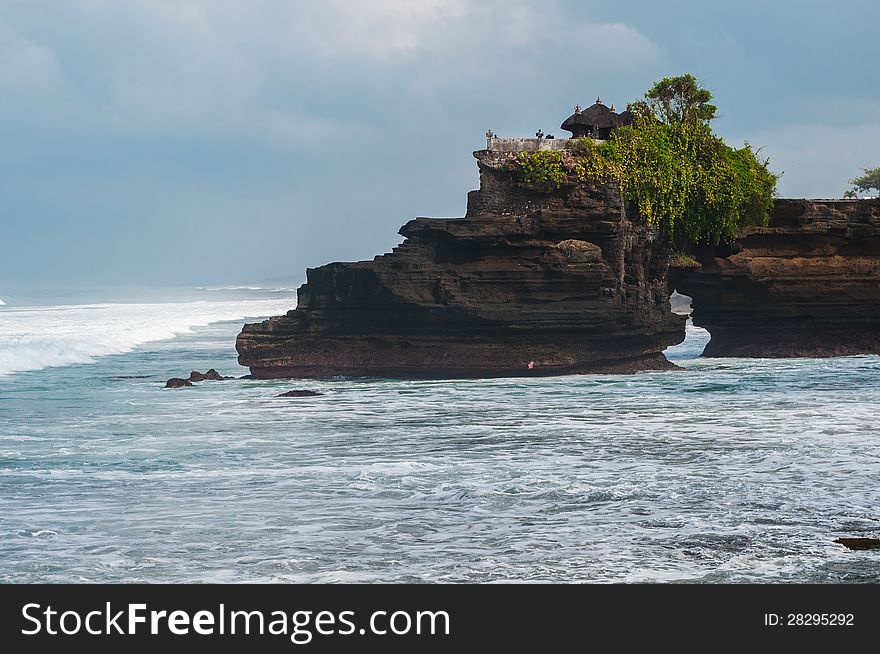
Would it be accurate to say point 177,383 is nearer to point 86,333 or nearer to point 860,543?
point 860,543

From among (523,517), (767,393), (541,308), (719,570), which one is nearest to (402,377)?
(541,308)

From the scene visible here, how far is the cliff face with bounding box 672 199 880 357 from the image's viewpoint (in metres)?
33.0

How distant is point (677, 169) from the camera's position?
104 ft

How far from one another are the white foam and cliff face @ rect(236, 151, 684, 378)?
391 inches

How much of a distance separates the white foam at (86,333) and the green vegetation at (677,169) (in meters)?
16.8

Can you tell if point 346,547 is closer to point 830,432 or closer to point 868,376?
point 830,432

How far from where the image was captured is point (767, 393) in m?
24.0

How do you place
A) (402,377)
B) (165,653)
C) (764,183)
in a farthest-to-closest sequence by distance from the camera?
(764,183) < (402,377) < (165,653)

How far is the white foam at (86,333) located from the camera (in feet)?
121

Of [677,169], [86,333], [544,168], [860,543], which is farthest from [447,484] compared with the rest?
[86,333]

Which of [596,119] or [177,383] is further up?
[596,119]

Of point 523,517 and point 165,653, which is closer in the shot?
point 165,653

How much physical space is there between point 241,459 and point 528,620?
8329 mm

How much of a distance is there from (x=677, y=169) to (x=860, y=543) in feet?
72.5
